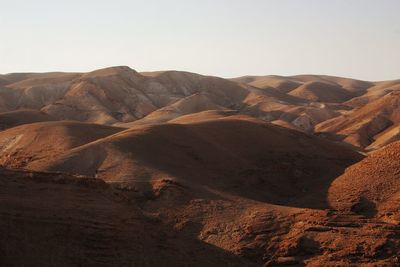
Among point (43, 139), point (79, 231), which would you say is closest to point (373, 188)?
point (79, 231)

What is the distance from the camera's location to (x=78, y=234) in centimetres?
1612

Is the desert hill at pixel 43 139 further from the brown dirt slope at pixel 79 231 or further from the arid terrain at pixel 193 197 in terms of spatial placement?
the brown dirt slope at pixel 79 231

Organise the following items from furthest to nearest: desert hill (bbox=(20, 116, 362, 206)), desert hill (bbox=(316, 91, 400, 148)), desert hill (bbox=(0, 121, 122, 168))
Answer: desert hill (bbox=(316, 91, 400, 148)) → desert hill (bbox=(0, 121, 122, 168)) → desert hill (bbox=(20, 116, 362, 206))

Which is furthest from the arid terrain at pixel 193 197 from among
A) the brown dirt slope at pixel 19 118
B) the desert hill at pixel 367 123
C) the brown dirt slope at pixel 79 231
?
the desert hill at pixel 367 123

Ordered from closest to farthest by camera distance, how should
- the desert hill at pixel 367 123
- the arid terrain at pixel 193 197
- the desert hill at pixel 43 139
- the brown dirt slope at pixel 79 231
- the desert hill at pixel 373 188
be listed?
the brown dirt slope at pixel 79 231 < the arid terrain at pixel 193 197 < the desert hill at pixel 373 188 < the desert hill at pixel 43 139 < the desert hill at pixel 367 123

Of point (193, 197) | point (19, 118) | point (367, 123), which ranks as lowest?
point (193, 197)

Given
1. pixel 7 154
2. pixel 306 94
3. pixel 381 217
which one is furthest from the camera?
pixel 306 94

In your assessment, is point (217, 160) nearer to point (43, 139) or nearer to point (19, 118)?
point (43, 139)

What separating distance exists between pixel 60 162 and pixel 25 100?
5478 cm

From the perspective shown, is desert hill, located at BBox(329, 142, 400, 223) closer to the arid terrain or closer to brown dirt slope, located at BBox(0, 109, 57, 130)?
the arid terrain

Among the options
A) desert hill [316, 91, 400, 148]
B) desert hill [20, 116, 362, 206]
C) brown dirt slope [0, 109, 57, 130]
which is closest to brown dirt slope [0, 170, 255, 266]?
desert hill [20, 116, 362, 206]

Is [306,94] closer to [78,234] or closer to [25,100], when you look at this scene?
[25,100]

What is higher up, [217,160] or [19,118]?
[217,160]

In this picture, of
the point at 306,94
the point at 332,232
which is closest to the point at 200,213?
the point at 332,232
